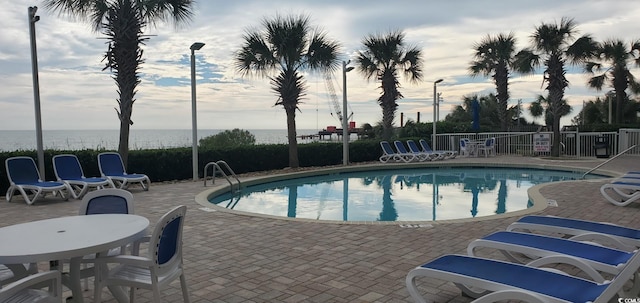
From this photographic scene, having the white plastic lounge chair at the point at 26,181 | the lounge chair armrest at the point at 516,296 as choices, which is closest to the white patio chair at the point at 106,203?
the lounge chair armrest at the point at 516,296

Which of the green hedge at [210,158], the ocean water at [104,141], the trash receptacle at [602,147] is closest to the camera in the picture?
the green hedge at [210,158]

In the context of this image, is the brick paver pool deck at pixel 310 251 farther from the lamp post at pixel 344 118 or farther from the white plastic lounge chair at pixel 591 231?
the lamp post at pixel 344 118

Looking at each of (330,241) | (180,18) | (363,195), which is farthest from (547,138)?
(330,241)

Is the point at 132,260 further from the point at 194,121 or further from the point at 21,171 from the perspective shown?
the point at 194,121

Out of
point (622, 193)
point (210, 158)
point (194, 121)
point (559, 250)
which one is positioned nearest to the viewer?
point (559, 250)

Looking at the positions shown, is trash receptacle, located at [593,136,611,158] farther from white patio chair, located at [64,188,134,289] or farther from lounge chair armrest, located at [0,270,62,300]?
lounge chair armrest, located at [0,270,62,300]

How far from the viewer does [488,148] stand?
18.5m

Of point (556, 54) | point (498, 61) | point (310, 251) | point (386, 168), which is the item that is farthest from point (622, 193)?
point (498, 61)

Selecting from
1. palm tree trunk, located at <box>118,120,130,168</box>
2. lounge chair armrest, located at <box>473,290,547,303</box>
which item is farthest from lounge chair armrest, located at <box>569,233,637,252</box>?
palm tree trunk, located at <box>118,120,130,168</box>

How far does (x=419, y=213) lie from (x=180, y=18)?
25.3 ft

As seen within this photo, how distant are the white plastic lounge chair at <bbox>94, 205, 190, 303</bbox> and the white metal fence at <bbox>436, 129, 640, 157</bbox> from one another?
17795 mm

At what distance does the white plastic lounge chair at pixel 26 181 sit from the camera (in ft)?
25.7

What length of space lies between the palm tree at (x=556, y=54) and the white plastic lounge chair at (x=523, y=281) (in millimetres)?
15870

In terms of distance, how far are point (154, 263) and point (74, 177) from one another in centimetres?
744
